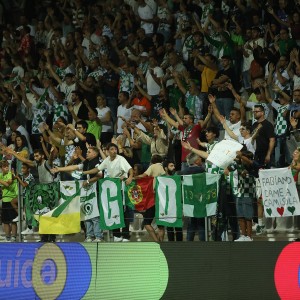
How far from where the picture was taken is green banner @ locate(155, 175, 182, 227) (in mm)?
15273

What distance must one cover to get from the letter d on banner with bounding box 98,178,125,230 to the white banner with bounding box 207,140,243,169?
206cm

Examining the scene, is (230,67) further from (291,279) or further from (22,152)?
(291,279)

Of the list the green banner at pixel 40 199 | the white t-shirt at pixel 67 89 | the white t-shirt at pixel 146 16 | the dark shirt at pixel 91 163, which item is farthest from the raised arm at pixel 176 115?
the white t-shirt at pixel 146 16

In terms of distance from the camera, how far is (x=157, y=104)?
69.6ft

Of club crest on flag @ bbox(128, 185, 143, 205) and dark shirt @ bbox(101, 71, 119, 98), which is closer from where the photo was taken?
club crest on flag @ bbox(128, 185, 143, 205)

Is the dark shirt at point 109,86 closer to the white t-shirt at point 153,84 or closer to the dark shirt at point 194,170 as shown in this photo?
the white t-shirt at point 153,84

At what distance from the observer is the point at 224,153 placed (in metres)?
14.7

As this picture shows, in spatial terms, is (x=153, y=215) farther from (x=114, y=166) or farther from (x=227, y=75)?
(x=227, y=75)

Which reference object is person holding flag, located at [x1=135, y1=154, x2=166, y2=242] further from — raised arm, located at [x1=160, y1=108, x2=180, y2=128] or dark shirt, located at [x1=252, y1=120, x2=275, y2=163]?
raised arm, located at [x1=160, y1=108, x2=180, y2=128]

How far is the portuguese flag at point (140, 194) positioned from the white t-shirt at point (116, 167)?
0.87 meters

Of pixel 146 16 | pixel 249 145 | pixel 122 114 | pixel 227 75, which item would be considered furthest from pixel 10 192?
pixel 146 16

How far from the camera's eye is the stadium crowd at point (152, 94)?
1667 cm

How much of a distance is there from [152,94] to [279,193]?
773 cm

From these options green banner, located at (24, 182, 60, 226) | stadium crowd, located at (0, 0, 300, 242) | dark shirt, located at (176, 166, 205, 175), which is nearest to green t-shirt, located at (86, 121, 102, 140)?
Result: stadium crowd, located at (0, 0, 300, 242)
